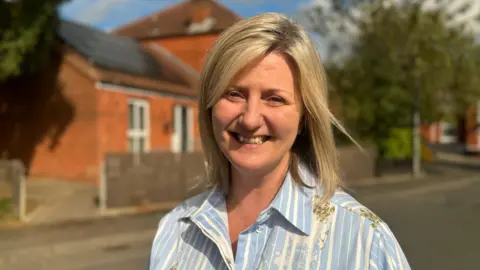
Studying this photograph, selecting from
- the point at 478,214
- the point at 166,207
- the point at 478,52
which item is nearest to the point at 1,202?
the point at 166,207

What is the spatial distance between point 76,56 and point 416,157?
1404 centimetres

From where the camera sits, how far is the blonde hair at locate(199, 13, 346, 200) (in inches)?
56.8

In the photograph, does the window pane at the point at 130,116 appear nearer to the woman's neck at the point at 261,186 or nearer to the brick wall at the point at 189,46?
the brick wall at the point at 189,46

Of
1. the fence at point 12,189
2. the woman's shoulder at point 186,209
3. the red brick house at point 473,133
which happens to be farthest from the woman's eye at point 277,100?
the red brick house at point 473,133

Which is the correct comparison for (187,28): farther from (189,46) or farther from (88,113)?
(88,113)

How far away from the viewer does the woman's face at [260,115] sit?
145cm

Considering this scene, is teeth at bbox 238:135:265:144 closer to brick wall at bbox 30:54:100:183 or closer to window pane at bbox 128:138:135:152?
brick wall at bbox 30:54:100:183

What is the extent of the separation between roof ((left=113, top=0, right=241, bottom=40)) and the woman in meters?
22.7

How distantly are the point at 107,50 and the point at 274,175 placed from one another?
675 inches

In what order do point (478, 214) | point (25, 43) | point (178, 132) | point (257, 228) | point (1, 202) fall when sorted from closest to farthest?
point (257, 228)
point (1, 202)
point (478, 214)
point (25, 43)
point (178, 132)

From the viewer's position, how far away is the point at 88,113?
14.3 meters

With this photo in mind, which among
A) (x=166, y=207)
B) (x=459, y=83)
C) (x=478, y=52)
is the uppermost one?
(x=478, y=52)

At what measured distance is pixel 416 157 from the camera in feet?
64.5

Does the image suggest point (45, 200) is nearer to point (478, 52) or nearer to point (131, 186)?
point (131, 186)
